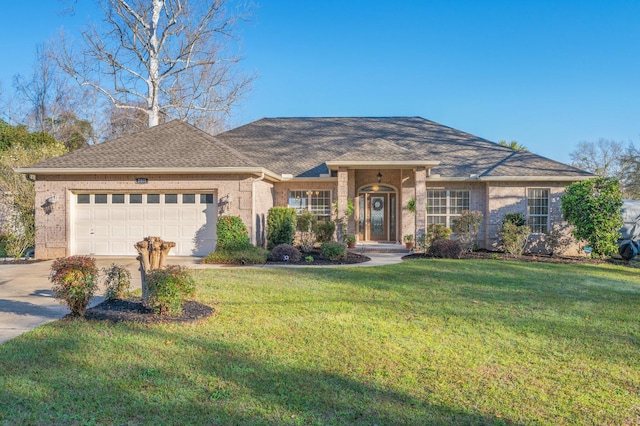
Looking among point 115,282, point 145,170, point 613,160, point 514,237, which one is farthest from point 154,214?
point 613,160

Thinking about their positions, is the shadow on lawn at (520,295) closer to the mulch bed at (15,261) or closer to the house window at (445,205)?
the house window at (445,205)

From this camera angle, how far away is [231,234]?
12320 millimetres

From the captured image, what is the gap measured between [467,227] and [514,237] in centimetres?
157

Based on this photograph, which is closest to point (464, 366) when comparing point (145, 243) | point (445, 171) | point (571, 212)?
point (145, 243)

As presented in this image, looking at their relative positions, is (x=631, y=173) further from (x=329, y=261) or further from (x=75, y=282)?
(x=75, y=282)

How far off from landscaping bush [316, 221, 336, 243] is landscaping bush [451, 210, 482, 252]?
14.7ft

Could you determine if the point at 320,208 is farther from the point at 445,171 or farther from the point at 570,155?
the point at 570,155

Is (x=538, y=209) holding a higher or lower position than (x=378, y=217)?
higher

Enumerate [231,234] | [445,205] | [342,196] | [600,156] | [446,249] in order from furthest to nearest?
[600,156] → [445,205] → [342,196] → [446,249] → [231,234]

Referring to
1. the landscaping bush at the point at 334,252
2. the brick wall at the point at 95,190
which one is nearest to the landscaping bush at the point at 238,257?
the brick wall at the point at 95,190

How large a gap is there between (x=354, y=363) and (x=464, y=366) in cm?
117

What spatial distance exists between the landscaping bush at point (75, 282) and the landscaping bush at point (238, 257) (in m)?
5.80

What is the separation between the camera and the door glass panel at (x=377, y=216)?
17.2m

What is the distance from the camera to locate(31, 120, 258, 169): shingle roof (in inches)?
504
